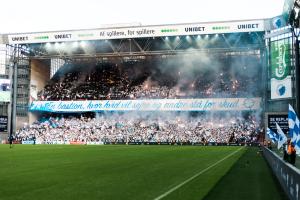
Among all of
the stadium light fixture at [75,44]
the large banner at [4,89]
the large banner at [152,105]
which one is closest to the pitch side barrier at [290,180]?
the large banner at [152,105]

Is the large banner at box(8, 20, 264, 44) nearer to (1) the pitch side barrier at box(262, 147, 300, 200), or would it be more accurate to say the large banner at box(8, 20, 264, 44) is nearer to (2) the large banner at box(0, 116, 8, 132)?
(2) the large banner at box(0, 116, 8, 132)

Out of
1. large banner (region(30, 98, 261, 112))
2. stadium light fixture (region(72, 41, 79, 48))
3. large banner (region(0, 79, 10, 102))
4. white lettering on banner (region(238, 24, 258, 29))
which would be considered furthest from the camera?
large banner (region(0, 79, 10, 102))

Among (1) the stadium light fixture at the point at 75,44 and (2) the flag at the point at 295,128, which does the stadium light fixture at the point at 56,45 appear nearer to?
(1) the stadium light fixture at the point at 75,44

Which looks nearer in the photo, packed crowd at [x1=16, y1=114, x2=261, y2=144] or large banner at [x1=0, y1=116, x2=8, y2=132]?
packed crowd at [x1=16, y1=114, x2=261, y2=144]

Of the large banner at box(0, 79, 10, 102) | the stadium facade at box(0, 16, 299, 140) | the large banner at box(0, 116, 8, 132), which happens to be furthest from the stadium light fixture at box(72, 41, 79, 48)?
the large banner at box(0, 116, 8, 132)

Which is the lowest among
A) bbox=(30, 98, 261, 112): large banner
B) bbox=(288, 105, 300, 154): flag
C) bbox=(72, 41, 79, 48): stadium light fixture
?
bbox=(288, 105, 300, 154): flag

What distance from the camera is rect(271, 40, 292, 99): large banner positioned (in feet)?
160

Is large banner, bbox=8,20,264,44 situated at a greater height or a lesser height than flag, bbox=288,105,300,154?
greater

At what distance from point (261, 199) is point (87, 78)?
67.6m

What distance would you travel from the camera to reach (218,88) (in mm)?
67750

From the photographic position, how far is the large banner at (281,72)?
48.9 metres

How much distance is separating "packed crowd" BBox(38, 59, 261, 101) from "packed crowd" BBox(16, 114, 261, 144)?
364 cm

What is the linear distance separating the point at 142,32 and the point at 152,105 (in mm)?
12251

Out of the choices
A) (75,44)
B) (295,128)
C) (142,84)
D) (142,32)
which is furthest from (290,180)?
(142,84)
